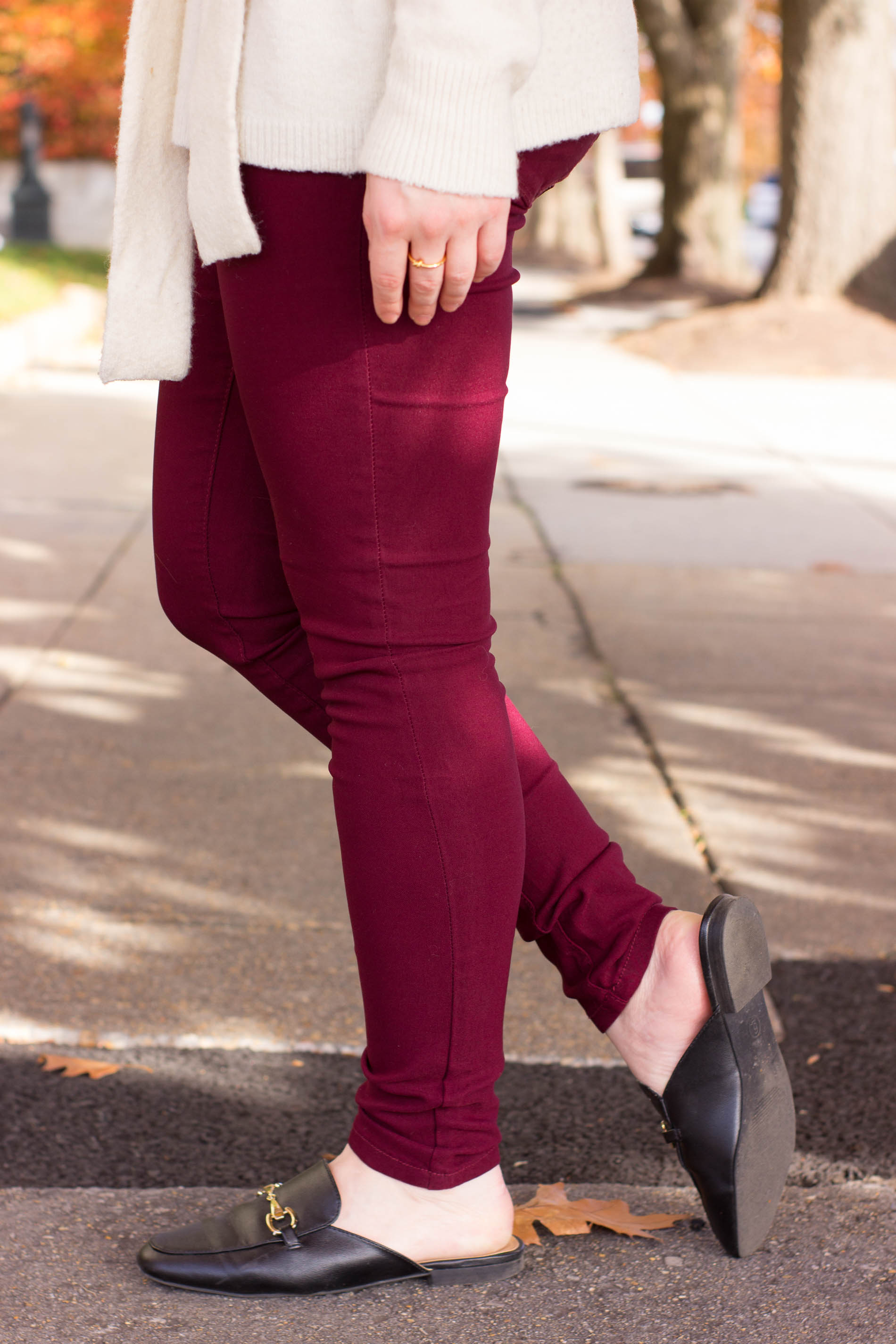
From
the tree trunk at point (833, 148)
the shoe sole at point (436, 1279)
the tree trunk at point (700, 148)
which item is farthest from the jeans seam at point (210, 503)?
the tree trunk at point (700, 148)

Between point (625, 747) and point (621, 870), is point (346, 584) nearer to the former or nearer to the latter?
point (621, 870)

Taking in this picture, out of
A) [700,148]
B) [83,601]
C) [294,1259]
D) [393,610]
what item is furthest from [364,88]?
[700,148]

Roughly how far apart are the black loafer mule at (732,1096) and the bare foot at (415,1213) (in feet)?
0.79

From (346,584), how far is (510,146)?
45cm

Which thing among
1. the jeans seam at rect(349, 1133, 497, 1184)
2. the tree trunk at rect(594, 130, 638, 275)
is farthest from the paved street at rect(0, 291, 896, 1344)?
the tree trunk at rect(594, 130, 638, 275)

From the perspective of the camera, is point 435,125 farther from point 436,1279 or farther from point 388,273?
point 436,1279

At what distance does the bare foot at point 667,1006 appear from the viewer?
5.54ft

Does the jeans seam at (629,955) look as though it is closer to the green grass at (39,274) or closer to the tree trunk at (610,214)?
the green grass at (39,274)

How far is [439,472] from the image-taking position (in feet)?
4.86

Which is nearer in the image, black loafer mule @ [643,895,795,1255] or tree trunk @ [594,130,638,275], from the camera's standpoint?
black loafer mule @ [643,895,795,1255]

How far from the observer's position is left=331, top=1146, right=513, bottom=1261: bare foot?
1599 millimetres

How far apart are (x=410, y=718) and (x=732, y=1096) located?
57cm

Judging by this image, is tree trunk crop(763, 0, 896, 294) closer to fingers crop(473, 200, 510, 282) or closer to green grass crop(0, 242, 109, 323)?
green grass crop(0, 242, 109, 323)

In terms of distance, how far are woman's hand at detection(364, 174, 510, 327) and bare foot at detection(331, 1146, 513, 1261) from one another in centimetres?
91
